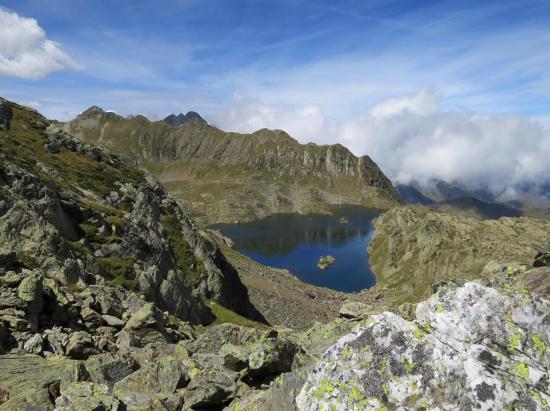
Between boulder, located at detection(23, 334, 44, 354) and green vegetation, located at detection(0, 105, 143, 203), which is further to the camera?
green vegetation, located at detection(0, 105, 143, 203)

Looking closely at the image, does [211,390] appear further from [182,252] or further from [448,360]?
[182,252]

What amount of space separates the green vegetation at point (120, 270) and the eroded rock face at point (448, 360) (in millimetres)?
40090

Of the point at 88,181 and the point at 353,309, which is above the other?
the point at 88,181

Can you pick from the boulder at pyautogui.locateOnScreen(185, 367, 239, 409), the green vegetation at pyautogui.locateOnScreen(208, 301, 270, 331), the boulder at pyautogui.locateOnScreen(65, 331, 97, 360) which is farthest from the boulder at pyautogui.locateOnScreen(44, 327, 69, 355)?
the green vegetation at pyautogui.locateOnScreen(208, 301, 270, 331)

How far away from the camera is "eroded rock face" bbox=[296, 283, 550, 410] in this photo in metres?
8.41

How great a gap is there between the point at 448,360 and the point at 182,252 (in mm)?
67275

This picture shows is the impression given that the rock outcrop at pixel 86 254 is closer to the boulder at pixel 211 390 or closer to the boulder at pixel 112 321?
the boulder at pixel 112 321

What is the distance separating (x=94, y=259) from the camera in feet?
149

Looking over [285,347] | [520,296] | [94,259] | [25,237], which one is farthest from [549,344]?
[94,259]

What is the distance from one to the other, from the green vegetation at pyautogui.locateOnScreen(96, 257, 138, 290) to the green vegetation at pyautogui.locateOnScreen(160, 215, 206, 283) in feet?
63.0

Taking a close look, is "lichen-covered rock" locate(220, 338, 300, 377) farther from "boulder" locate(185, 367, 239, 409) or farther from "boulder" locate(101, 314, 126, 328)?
"boulder" locate(101, 314, 126, 328)

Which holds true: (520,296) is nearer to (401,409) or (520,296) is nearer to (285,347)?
(401,409)

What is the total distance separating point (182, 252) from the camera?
72.8m

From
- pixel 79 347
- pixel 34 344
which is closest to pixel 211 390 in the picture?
pixel 79 347
